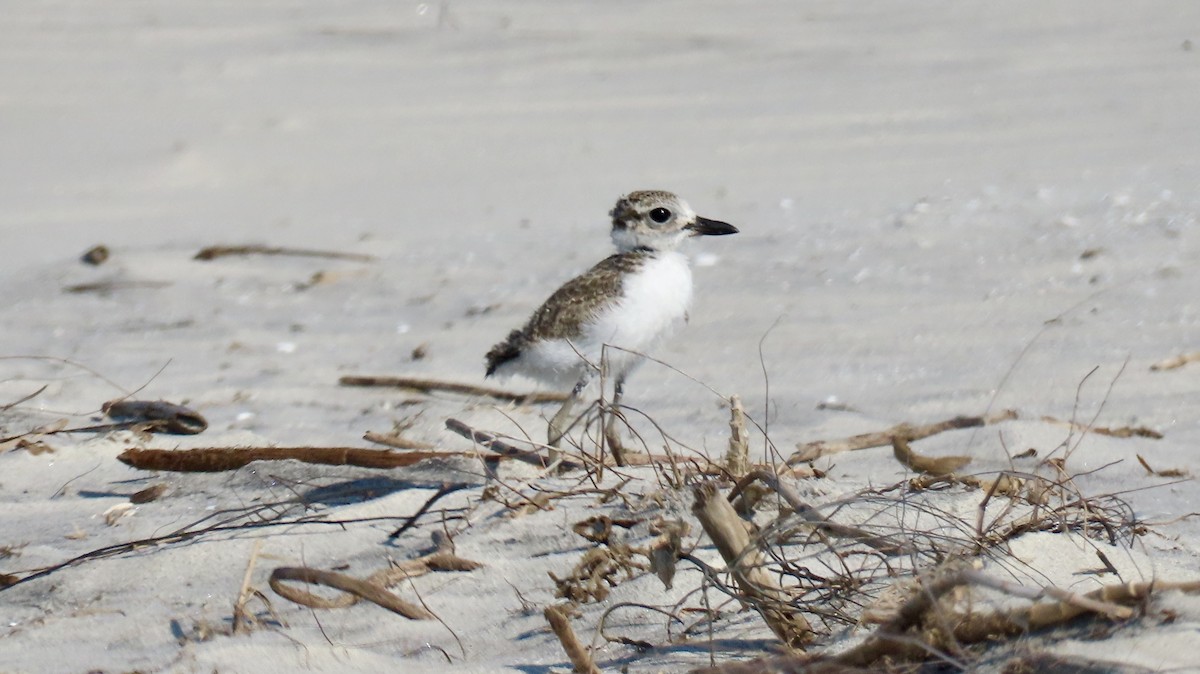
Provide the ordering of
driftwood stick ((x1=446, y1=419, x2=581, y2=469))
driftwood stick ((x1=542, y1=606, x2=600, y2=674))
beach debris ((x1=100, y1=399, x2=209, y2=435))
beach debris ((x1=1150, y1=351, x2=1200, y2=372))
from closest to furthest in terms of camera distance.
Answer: driftwood stick ((x1=542, y1=606, x2=600, y2=674)) < driftwood stick ((x1=446, y1=419, x2=581, y2=469)) < beach debris ((x1=100, y1=399, x2=209, y2=435)) < beach debris ((x1=1150, y1=351, x2=1200, y2=372))

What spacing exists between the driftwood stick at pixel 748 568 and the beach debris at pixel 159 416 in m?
2.28

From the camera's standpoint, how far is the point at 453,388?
5.00 metres

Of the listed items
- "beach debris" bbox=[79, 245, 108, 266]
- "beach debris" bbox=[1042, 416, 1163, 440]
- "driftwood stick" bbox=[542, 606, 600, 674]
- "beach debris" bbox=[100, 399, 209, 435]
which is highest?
"driftwood stick" bbox=[542, 606, 600, 674]

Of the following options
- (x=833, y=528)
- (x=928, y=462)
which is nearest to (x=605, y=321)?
(x=928, y=462)

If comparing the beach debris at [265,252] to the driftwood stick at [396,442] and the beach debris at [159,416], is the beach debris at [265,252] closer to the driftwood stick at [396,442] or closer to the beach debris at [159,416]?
the beach debris at [159,416]

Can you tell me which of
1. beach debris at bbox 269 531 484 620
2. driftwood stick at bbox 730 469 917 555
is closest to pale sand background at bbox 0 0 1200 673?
beach debris at bbox 269 531 484 620

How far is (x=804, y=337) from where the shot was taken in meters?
5.55

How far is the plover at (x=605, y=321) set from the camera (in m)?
4.16

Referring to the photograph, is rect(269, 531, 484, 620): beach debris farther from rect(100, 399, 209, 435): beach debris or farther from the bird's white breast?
rect(100, 399, 209, 435): beach debris

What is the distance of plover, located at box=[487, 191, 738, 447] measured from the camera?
4.16 m

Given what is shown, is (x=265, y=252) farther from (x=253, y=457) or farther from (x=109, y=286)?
(x=253, y=457)

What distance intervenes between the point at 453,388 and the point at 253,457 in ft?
4.31

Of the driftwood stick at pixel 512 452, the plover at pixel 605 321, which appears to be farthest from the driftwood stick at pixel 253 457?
the plover at pixel 605 321

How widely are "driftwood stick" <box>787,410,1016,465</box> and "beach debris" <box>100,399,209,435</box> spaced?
5.86ft
